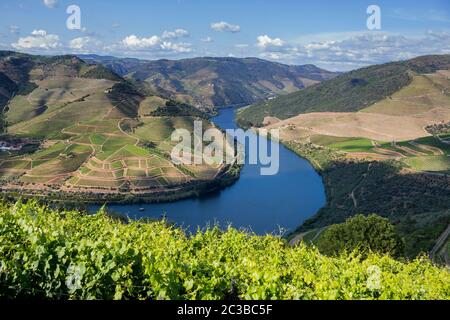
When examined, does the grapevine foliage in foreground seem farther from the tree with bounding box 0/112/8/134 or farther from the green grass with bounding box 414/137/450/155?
the tree with bounding box 0/112/8/134

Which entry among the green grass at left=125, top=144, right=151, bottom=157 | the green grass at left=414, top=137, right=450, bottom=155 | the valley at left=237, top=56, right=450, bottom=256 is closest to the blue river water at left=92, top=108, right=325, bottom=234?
the valley at left=237, top=56, right=450, bottom=256

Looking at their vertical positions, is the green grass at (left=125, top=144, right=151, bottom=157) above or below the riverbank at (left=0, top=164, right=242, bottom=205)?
above

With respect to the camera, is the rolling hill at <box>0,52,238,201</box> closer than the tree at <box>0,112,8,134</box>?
Yes

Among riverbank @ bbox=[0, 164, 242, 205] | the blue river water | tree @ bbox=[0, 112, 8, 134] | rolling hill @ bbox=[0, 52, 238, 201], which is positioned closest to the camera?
the blue river water

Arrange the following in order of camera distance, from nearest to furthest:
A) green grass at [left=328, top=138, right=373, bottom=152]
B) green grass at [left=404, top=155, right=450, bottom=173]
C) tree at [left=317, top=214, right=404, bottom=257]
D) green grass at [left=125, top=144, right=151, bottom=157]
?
tree at [left=317, top=214, right=404, bottom=257]
green grass at [left=404, top=155, right=450, bottom=173]
green grass at [left=125, top=144, right=151, bottom=157]
green grass at [left=328, top=138, right=373, bottom=152]

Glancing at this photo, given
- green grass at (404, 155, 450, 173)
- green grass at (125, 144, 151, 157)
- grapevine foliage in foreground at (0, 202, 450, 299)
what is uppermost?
grapevine foliage in foreground at (0, 202, 450, 299)

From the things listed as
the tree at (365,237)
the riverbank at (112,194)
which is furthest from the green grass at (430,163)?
the tree at (365,237)

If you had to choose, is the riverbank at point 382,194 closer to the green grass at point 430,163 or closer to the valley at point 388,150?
the valley at point 388,150
